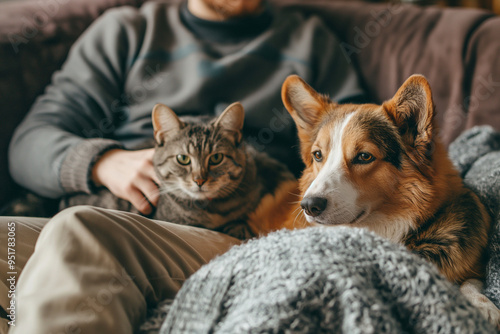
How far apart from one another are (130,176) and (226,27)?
0.83 meters

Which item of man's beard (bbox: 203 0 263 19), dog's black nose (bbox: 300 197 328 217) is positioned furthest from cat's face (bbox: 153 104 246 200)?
man's beard (bbox: 203 0 263 19)

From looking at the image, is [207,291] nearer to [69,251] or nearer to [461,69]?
[69,251]

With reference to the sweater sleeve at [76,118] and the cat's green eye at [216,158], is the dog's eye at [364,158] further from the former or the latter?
the sweater sleeve at [76,118]

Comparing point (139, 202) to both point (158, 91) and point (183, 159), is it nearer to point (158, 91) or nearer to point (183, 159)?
point (183, 159)

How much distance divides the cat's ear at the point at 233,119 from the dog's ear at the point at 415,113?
→ 47 centimetres

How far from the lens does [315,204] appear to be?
3.46ft

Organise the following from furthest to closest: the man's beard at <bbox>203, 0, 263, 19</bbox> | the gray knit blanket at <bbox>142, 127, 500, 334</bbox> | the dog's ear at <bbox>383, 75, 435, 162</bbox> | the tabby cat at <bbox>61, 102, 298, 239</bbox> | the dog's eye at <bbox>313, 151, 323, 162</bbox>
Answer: the man's beard at <bbox>203, 0, 263, 19</bbox> < the tabby cat at <bbox>61, 102, 298, 239</bbox> < the dog's eye at <bbox>313, 151, 323, 162</bbox> < the dog's ear at <bbox>383, 75, 435, 162</bbox> < the gray knit blanket at <bbox>142, 127, 500, 334</bbox>

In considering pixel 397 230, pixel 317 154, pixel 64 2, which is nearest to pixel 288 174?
pixel 317 154

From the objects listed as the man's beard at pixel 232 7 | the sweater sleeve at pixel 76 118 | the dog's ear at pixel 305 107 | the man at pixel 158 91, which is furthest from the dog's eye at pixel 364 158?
the man's beard at pixel 232 7

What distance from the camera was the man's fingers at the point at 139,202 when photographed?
1360 millimetres

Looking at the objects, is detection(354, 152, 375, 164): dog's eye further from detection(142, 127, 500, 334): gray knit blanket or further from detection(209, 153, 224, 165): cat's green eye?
detection(209, 153, 224, 165): cat's green eye

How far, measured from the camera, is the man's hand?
4.46 feet

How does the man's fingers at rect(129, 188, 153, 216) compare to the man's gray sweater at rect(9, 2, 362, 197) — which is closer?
the man's fingers at rect(129, 188, 153, 216)

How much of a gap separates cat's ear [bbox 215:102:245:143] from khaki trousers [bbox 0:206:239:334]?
45 centimetres
